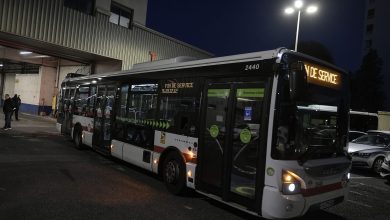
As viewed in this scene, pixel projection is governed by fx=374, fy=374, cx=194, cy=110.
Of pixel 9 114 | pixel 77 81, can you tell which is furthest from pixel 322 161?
pixel 9 114

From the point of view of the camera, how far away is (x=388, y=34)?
63.2 m

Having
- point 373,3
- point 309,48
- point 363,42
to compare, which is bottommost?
point 309,48

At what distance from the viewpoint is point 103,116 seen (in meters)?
11.6

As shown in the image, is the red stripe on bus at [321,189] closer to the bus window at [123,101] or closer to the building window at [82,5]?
the bus window at [123,101]

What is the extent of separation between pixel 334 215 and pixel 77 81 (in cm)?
1083

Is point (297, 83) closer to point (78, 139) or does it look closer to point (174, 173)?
point (174, 173)

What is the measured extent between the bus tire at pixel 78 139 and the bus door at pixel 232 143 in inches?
300

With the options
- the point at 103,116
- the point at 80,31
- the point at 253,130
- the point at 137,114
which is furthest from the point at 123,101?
the point at 80,31

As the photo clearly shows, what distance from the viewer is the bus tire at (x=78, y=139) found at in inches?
531

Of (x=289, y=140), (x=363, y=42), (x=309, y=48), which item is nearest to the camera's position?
(x=289, y=140)

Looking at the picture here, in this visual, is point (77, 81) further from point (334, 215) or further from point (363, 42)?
point (363, 42)

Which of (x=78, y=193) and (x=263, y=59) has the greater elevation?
(x=263, y=59)

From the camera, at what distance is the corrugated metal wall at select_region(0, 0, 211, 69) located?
1703 centimetres

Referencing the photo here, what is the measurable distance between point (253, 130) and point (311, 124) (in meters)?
0.94
